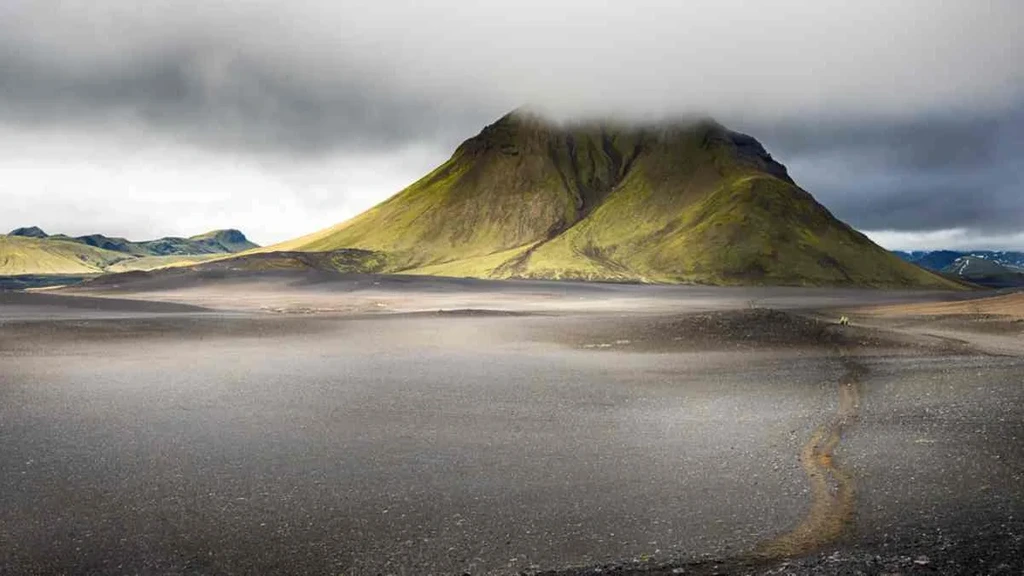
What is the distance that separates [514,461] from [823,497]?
5.04 m

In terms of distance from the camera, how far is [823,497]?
10156mm

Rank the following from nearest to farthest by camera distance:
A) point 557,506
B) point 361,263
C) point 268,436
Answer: point 557,506 → point 268,436 → point 361,263

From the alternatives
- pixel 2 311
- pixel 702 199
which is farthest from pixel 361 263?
pixel 2 311

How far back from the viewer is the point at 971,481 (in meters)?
10.6

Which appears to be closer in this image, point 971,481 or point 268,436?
point 971,481

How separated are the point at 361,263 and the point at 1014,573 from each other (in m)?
188

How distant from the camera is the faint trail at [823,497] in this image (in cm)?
841

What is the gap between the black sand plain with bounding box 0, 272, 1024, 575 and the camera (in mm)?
8352

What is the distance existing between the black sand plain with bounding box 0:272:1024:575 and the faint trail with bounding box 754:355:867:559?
51mm

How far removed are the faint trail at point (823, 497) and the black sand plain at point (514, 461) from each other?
2.0 inches

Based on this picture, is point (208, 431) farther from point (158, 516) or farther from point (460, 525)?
point (460, 525)

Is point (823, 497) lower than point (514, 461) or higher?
higher

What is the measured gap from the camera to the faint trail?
331 inches

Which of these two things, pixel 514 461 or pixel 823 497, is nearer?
pixel 823 497
